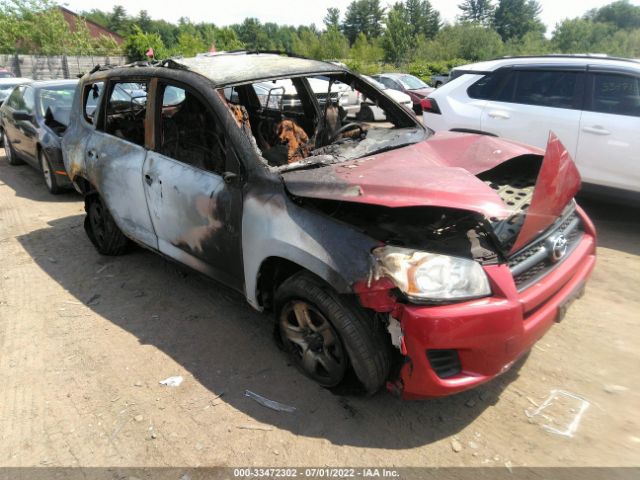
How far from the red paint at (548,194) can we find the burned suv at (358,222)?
1cm

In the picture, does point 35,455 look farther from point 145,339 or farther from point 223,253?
point 223,253

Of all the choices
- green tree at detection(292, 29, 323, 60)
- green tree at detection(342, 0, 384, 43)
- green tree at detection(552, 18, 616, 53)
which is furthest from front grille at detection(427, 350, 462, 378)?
green tree at detection(342, 0, 384, 43)

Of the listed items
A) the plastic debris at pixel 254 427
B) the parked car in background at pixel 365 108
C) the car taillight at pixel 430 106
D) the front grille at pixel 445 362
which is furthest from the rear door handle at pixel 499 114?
the plastic debris at pixel 254 427

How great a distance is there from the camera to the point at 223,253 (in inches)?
127

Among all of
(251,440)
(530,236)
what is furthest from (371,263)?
(251,440)

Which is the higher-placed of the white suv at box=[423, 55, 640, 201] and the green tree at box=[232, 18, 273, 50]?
the green tree at box=[232, 18, 273, 50]

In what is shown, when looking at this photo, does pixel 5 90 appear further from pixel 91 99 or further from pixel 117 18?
pixel 117 18

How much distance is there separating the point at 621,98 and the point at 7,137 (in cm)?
973

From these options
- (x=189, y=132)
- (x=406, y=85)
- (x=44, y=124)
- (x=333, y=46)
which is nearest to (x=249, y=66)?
(x=189, y=132)

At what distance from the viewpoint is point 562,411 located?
2.66 meters

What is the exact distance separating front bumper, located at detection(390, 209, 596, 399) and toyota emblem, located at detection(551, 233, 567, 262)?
10.3 inches

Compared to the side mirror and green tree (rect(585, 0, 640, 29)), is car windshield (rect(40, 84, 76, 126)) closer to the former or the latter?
the side mirror

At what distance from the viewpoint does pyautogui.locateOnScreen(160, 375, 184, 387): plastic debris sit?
9.99ft

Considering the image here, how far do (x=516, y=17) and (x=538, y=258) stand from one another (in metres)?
107
